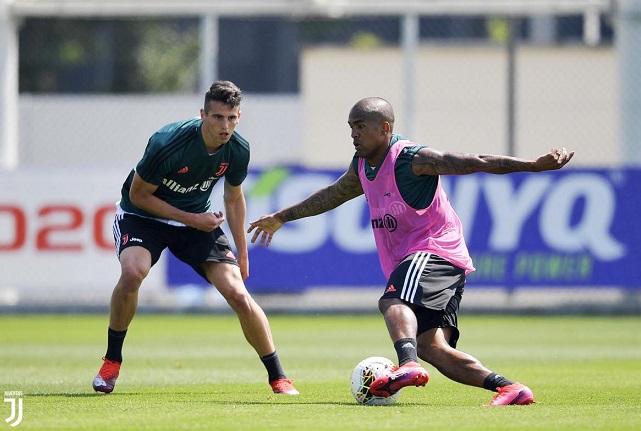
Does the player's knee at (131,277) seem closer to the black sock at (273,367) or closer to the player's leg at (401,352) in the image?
the black sock at (273,367)

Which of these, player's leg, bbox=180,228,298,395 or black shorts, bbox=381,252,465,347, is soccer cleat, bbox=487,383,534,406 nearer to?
black shorts, bbox=381,252,465,347

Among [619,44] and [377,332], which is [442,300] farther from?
[619,44]

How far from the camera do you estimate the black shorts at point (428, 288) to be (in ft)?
28.2

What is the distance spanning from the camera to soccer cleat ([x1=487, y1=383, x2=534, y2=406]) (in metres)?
8.51

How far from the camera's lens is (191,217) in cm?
943

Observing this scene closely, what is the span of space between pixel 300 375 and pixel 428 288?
3.07 metres

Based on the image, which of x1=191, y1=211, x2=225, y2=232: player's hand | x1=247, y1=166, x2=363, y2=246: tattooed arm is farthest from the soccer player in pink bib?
x1=191, y1=211, x2=225, y2=232: player's hand

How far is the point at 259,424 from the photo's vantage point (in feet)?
24.6

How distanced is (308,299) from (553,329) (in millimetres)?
4944

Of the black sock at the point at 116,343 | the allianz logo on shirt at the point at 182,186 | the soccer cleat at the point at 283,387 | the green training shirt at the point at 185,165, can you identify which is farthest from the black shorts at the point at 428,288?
the black sock at the point at 116,343

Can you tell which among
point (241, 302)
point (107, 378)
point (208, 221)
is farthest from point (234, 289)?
point (107, 378)

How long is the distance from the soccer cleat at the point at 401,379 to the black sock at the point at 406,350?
0.06m

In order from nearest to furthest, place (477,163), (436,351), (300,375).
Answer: (477,163), (436,351), (300,375)

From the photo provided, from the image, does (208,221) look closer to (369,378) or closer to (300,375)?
(369,378)
